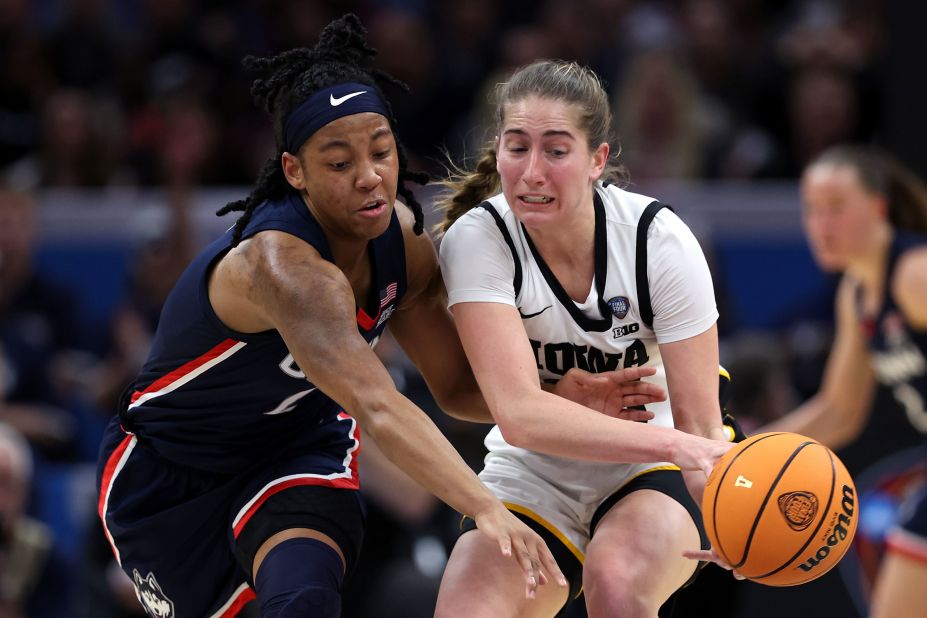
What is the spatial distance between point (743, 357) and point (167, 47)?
5297mm

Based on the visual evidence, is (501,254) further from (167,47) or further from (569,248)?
(167,47)

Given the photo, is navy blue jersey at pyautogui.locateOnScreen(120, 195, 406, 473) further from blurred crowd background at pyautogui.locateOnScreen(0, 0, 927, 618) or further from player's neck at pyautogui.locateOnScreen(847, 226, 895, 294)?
player's neck at pyautogui.locateOnScreen(847, 226, 895, 294)

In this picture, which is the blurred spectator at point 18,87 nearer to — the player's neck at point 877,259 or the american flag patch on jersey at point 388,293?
the player's neck at point 877,259

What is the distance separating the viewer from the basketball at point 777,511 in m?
3.82

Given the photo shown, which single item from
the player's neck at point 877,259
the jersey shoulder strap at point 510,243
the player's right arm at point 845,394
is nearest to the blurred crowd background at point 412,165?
the player's right arm at point 845,394

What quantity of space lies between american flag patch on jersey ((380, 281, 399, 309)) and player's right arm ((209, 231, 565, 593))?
385mm

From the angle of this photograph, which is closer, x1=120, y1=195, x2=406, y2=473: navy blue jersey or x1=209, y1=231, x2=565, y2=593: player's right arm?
x1=209, y1=231, x2=565, y2=593: player's right arm

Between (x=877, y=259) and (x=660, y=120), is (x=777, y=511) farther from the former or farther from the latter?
(x=660, y=120)

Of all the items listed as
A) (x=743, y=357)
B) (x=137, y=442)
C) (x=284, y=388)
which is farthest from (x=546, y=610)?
(x=743, y=357)

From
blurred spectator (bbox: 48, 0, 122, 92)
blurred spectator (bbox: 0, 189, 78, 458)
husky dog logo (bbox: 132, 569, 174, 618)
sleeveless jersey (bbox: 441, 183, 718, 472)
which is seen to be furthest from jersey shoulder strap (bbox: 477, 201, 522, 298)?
blurred spectator (bbox: 48, 0, 122, 92)

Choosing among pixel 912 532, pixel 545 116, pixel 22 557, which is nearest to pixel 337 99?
pixel 545 116

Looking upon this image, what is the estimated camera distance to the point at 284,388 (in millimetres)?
4363

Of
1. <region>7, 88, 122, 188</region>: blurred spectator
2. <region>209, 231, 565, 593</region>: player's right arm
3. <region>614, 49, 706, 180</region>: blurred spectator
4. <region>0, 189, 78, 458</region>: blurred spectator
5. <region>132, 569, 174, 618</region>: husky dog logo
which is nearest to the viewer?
<region>209, 231, 565, 593</region>: player's right arm

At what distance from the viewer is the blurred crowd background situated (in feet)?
23.3
